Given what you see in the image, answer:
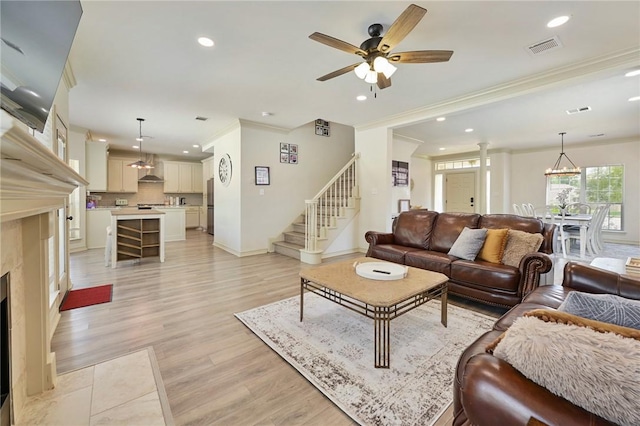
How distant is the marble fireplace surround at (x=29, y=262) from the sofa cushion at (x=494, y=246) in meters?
3.52

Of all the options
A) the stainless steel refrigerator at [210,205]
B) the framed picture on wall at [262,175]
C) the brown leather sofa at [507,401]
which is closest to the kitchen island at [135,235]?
the framed picture on wall at [262,175]

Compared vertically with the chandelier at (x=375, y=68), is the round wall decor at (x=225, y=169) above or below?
below

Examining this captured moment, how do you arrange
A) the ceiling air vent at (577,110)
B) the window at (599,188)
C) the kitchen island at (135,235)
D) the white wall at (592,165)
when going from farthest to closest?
the window at (599,188)
the white wall at (592,165)
the ceiling air vent at (577,110)
the kitchen island at (135,235)

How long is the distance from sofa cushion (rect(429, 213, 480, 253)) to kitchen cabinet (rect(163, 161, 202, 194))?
8.35 m

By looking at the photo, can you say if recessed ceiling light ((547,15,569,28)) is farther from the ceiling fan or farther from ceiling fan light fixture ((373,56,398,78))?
ceiling fan light fixture ((373,56,398,78))

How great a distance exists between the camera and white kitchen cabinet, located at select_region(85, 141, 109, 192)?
20.9 feet

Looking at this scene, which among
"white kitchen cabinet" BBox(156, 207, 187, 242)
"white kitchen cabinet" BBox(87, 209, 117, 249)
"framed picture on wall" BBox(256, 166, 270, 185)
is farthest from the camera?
"white kitchen cabinet" BBox(156, 207, 187, 242)

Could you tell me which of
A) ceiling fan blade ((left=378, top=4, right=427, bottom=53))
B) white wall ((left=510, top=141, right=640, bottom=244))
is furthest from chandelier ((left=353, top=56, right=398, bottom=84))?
white wall ((left=510, top=141, right=640, bottom=244))

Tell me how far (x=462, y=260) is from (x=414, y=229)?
96 centimetres

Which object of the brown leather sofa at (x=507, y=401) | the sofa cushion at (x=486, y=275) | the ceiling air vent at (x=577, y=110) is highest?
the ceiling air vent at (x=577, y=110)

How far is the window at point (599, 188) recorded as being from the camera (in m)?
6.96

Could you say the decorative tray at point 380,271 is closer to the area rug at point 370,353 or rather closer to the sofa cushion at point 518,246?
the area rug at point 370,353

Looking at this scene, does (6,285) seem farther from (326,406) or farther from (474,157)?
(474,157)

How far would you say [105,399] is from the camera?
1.57 meters
